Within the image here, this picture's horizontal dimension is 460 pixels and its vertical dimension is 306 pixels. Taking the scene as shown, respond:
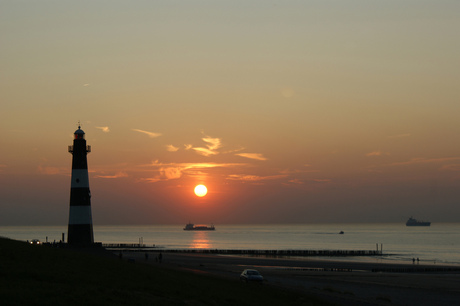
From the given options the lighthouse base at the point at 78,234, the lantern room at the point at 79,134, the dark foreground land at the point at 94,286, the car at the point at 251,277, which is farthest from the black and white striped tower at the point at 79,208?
the dark foreground land at the point at 94,286

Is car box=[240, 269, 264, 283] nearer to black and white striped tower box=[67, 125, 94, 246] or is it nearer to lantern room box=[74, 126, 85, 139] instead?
black and white striped tower box=[67, 125, 94, 246]

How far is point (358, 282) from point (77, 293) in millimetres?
45246

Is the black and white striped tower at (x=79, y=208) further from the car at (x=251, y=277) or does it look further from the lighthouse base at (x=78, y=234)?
the car at (x=251, y=277)

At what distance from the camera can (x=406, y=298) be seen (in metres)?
47.2

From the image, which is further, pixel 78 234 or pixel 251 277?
pixel 78 234

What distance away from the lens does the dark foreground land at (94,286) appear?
22406mm

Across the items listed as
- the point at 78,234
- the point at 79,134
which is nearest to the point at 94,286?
the point at 78,234

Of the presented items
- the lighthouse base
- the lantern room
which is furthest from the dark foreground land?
the lantern room

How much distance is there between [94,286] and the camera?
2630 centimetres

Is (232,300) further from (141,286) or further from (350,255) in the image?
(350,255)

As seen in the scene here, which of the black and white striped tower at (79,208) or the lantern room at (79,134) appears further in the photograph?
the lantern room at (79,134)

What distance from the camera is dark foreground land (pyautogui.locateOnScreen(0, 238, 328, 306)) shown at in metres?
22.4

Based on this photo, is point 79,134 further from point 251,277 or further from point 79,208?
point 251,277

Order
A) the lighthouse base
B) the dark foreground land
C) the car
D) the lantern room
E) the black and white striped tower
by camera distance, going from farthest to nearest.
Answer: the lantern room, the black and white striped tower, the lighthouse base, the car, the dark foreground land
